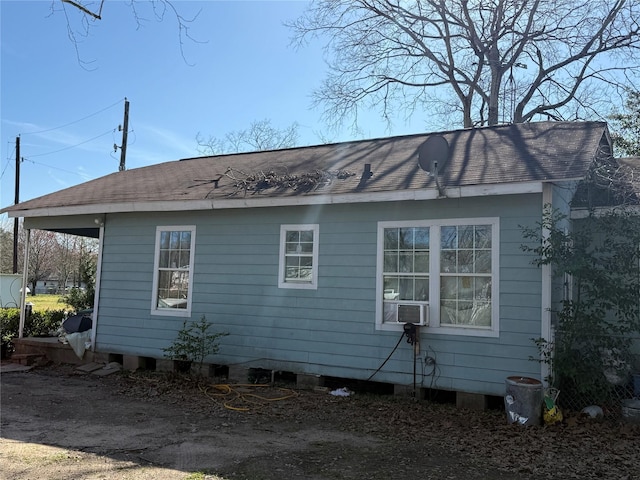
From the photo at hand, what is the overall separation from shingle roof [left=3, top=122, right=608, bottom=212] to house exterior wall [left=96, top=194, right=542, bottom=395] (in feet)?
1.14

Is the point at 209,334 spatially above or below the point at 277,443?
above

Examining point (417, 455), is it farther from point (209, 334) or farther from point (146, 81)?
point (146, 81)

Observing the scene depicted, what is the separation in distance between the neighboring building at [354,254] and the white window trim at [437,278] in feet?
0.05

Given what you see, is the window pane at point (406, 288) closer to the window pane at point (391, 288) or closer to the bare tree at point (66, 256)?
the window pane at point (391, 288)

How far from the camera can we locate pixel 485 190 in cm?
618

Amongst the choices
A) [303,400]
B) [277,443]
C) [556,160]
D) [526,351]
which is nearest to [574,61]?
[556,160]

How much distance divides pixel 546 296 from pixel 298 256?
352 cm

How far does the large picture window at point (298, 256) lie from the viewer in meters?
7.64

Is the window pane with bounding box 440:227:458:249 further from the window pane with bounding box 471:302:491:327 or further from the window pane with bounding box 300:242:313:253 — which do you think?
the window pane with bounding box 300:242:313:253

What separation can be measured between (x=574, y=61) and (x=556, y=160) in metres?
14.5

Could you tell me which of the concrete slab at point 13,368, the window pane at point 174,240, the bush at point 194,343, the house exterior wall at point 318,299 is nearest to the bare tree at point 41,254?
the concrete slab at point 13,368

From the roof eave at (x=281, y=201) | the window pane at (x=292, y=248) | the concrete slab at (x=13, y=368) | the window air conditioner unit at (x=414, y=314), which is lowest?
the concrete slab at (x=13, y=368)

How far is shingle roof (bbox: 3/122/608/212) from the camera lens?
6621 millimetres

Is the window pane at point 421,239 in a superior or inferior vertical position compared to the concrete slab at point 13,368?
superior
